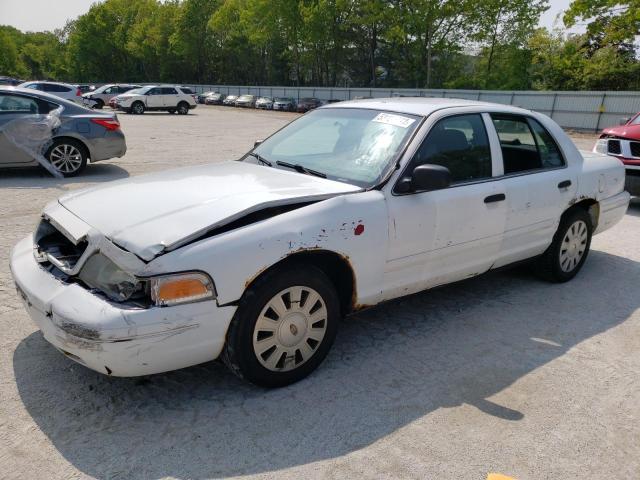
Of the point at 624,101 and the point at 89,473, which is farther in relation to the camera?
the point at 624,101

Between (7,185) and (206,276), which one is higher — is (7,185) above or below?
below

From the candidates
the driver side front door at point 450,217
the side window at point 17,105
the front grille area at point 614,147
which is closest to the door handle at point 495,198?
the driver side front door at point 450,217

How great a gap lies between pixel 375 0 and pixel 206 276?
5466cm

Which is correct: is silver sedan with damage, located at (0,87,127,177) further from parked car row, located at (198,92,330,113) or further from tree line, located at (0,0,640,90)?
tree line, located at (0,0,640,90)

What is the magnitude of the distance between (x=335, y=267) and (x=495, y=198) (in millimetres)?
1451

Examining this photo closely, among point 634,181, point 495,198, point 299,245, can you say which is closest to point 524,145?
point 495,198

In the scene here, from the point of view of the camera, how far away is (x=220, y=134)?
19156mm

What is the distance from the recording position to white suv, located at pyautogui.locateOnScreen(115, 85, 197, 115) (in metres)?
31.7

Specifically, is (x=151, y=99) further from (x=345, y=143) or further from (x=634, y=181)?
(x=345, y=143)

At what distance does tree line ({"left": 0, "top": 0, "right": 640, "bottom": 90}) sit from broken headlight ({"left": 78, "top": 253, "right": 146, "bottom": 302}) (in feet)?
130

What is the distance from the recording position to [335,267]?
3.27m

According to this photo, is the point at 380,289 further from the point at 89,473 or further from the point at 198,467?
the point at 89,473

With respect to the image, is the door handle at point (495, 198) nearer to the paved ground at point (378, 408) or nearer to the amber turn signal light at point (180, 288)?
the paved ground at point (378, 408)

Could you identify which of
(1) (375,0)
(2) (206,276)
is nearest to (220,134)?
(2) (206,276)
